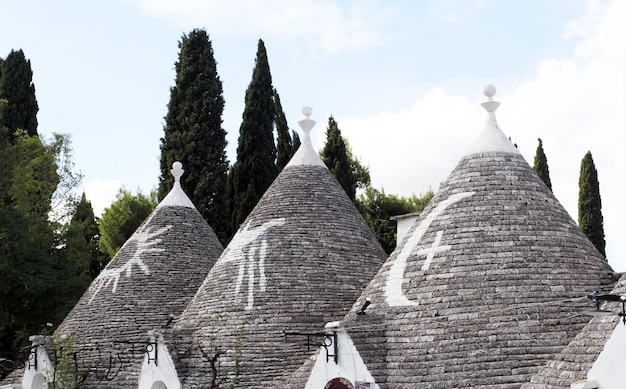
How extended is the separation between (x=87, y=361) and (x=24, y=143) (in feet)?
45.2

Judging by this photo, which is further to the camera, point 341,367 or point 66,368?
point 66,368

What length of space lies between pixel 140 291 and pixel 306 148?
4.51m

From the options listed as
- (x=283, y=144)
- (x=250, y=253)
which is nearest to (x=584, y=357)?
(x=250, y=253)

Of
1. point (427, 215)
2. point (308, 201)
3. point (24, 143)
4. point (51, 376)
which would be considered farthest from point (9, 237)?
point (427, 215)

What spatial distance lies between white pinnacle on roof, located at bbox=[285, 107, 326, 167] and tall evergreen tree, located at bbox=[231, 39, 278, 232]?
11.4 meters

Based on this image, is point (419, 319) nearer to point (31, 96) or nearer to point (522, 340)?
point (522, 340)

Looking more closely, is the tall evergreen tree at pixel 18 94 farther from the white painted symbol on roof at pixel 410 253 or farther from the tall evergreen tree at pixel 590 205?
the white painted symbol on roof at pixel 410 253

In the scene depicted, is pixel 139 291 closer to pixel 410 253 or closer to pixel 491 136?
pixel 410 253

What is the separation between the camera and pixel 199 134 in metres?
29.0

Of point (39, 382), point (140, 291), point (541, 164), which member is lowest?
point (39, 382)

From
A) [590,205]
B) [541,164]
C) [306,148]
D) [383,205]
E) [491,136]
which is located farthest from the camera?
[383,205]

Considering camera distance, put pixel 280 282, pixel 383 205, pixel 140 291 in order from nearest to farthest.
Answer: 1. pixel 280 282
2. pixel 140 291
3. pixel 383 205

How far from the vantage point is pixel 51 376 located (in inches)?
634

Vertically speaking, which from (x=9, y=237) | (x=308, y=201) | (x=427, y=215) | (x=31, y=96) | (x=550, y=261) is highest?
(x=31, y=96)
